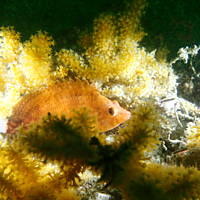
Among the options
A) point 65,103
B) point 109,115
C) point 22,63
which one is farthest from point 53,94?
point 109,115

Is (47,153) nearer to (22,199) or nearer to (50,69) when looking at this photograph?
(22,199)

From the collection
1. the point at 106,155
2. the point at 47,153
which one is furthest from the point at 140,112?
the point at 47,153

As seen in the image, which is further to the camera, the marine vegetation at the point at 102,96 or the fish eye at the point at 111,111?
the fish eye at the point at 111,111

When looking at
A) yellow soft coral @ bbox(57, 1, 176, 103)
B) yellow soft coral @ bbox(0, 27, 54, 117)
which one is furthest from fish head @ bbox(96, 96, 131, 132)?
yellow soft coral @ bbox(0, 27, 54, 117)

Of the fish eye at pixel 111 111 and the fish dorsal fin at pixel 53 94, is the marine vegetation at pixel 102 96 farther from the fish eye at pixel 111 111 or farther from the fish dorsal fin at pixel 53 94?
the fish eye at pixel 111 111

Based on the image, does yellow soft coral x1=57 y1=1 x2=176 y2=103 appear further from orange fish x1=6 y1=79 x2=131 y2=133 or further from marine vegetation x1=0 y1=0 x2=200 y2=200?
orange fish x1=6 y1=79 x2=131 y2=133

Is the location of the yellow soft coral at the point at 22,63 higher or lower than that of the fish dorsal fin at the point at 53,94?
higher

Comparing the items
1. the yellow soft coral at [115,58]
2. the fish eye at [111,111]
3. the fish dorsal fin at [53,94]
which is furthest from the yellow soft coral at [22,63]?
the fish eye at [111,111]

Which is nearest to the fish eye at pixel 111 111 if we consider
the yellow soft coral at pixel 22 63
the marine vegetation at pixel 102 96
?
the marine vegetation at pixel 102 96
